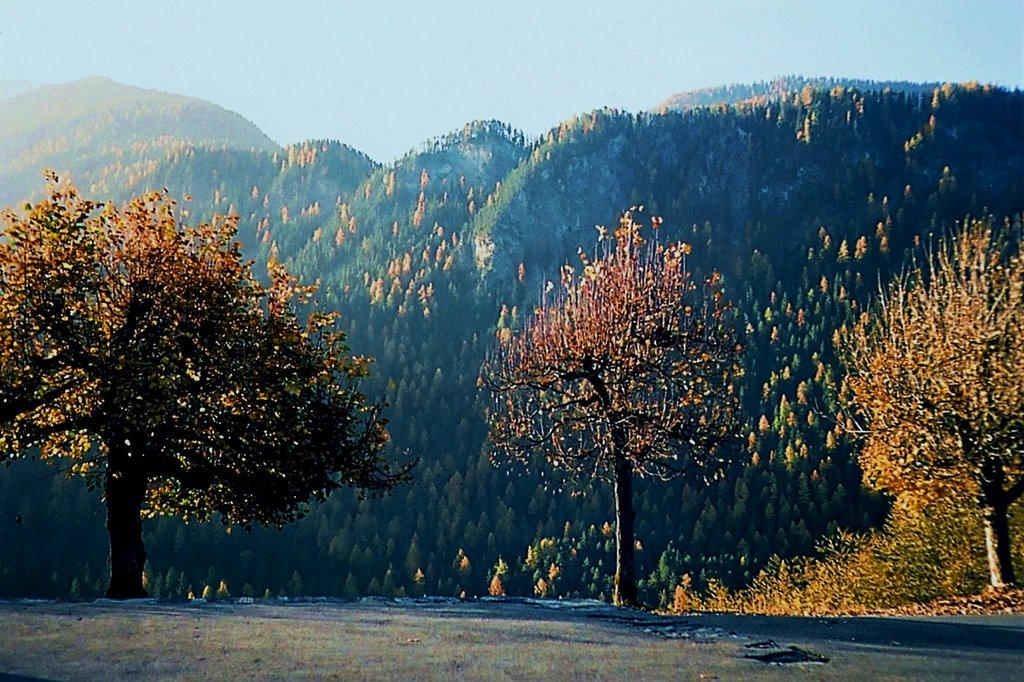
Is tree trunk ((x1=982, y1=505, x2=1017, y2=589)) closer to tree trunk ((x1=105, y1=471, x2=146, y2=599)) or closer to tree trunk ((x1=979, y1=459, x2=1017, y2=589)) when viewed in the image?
tree trunk ((x1=979, y1=459, x2=1017, y2=589))

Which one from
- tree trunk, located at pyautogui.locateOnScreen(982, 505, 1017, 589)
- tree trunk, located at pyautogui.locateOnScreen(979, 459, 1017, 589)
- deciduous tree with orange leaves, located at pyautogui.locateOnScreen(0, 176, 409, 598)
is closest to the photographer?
deciduous tree with orange leaves, located at pyautogui.locateOnScreen(0, 176, 409, 598)

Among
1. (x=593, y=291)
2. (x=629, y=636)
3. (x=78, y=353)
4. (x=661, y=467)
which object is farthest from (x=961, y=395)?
(x=78, y=353)

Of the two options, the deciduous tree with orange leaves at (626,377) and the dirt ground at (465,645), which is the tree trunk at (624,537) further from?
the dirt ground at (465,645)

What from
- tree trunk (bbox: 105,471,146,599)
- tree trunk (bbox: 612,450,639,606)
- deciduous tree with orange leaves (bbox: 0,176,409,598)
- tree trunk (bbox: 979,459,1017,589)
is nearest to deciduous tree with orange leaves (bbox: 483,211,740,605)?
tree trunk (bbox: 612,450,639,606)

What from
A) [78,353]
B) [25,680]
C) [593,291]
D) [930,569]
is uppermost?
[593,291]

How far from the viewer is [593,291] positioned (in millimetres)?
29422

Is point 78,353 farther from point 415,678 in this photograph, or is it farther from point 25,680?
point 415,678

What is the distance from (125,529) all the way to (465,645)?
1817cm

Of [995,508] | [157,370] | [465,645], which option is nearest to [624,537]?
[465,645]

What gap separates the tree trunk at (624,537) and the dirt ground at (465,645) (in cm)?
804

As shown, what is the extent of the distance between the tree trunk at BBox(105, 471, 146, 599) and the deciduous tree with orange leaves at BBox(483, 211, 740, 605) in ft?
39.3

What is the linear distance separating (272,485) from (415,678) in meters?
19.1

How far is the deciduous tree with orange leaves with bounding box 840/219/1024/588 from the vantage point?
31406 mm

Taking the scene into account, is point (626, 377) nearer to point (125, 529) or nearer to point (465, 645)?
point (465, 645)
